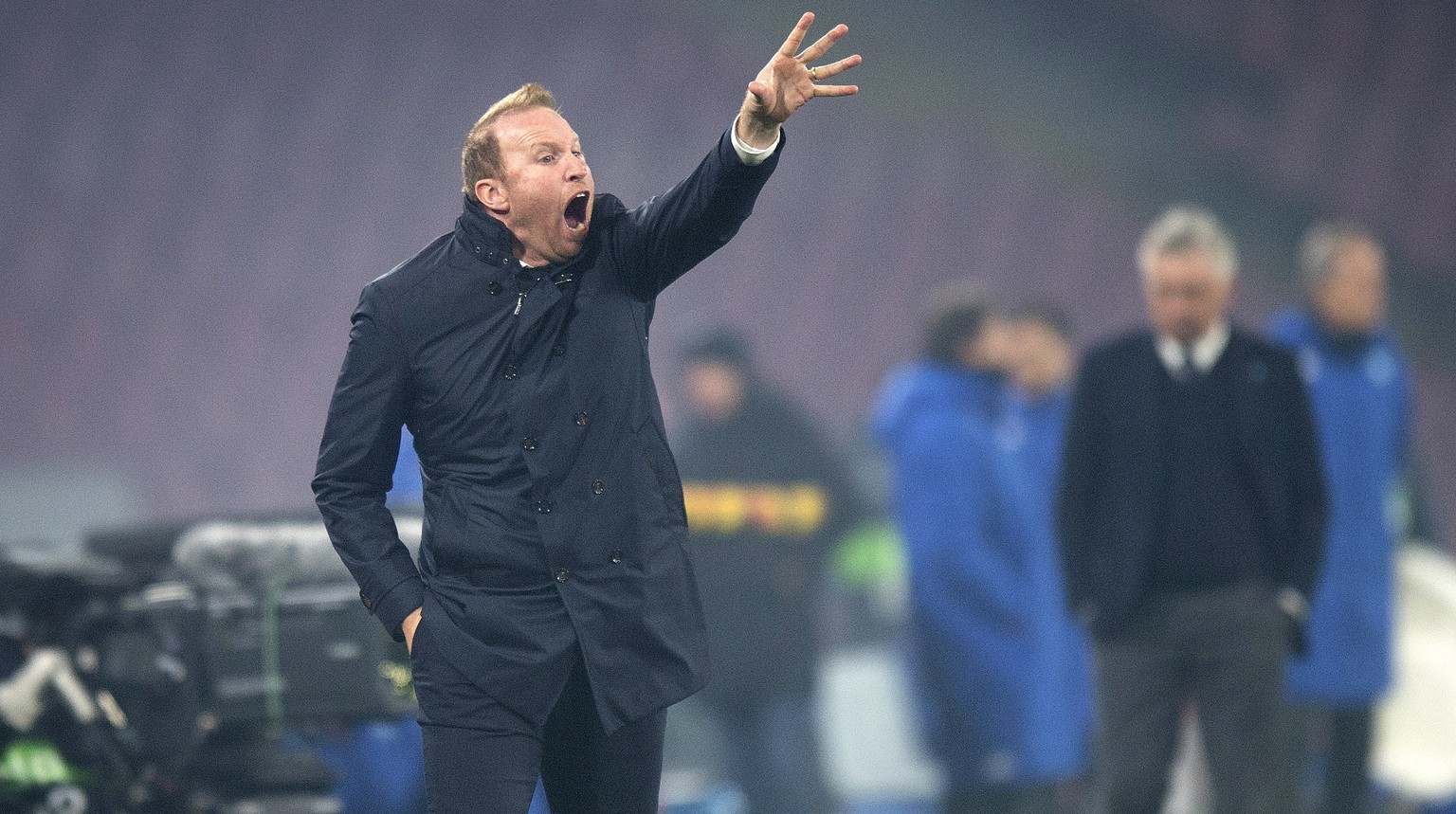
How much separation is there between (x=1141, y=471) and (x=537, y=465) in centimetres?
233

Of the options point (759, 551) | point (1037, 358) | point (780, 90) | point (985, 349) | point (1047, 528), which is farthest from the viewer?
point (1037, 358)

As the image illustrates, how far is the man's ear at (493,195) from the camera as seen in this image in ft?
8.97

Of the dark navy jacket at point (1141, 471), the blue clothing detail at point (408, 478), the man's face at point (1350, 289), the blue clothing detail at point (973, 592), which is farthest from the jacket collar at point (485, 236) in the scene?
the man's face at point (1350, 289)

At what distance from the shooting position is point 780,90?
2.56 meters

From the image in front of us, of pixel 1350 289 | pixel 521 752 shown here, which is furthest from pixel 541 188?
pixel 1350 289

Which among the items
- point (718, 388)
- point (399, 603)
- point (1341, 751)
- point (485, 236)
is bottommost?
point (1341, 751)

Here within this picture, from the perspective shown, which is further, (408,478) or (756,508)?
(756,508)

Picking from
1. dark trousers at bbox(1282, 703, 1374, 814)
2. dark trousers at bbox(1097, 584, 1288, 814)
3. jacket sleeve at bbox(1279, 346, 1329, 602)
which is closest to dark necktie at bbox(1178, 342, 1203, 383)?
jacket sleeve at bbox(1279, 346, 1329, 602)

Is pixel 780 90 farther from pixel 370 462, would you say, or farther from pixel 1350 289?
pixel 1350 289

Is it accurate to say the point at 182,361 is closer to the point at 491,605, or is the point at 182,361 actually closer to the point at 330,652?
the point at 330,652

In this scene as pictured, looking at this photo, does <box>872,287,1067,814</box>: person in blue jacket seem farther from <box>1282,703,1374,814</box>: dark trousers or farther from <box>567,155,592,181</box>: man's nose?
<box>567,155,592,181</box>: man's nose

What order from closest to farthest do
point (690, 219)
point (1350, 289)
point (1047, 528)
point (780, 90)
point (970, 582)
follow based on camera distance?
point (780, 90)
point (690, 219)
point (1350, 289)
point (970, 582)
point (1047, 528)

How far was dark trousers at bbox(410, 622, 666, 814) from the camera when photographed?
2.63 meters

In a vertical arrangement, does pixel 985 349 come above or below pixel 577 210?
below
